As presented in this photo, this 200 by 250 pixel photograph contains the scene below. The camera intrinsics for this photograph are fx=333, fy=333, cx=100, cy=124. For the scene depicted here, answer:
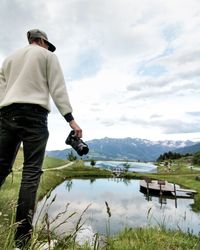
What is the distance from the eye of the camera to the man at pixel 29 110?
430 centimetres

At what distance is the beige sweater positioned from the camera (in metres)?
4.49

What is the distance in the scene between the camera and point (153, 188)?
4603cm

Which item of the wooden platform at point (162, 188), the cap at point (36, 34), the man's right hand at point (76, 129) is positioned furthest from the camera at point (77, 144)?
the wooden platform at point (162, 188)

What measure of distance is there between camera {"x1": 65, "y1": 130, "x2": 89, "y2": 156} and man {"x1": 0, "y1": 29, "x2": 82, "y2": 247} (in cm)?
8

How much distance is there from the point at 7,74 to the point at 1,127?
87cm

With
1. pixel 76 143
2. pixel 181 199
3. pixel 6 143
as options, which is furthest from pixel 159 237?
pixel 181 199

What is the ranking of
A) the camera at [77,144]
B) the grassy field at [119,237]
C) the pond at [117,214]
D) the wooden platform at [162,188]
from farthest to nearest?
1. the wooden platform at [162,188]
2. the pond at [117,214]
3. the camera at [77,144]
4. the grassy field at [119,237]

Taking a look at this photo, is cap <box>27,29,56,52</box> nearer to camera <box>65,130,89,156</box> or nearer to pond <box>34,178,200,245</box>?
camera <box>65,130,89,156</box>

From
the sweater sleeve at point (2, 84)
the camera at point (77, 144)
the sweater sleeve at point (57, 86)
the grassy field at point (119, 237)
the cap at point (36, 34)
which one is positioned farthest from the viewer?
the cap at point (36, 34)

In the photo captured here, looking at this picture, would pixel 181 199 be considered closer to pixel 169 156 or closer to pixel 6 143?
pixel 6 143

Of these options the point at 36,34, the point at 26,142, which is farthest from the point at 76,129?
the point at 36,34

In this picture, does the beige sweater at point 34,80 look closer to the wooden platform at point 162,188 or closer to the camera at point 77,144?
the camera at point 77,144

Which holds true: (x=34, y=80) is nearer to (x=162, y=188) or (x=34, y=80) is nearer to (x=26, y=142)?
(x=26, y=142)

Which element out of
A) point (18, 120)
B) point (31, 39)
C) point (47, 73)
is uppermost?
point (31, 39)
